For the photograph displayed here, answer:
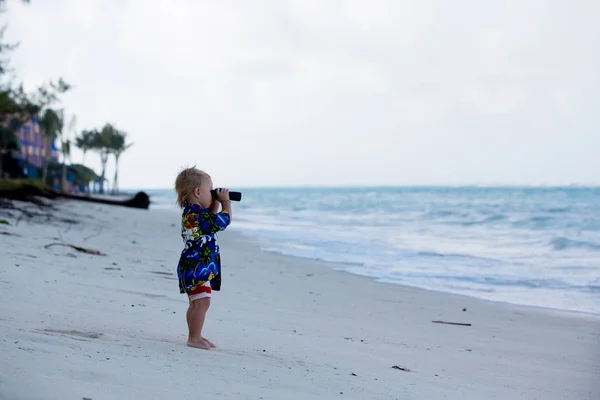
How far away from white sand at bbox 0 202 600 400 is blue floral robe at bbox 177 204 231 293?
1.35 feet

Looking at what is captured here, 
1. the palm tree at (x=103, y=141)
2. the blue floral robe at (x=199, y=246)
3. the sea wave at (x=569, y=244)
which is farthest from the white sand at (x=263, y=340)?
the palm tree at (x=103, y=141)

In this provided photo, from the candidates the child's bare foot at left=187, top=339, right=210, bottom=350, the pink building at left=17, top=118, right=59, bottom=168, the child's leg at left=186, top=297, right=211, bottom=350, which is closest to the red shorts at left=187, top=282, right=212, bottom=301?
the child's leg at left=186, top=297, right=211, bottom=350

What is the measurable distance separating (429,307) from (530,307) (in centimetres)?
141

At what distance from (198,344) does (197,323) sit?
0.46ft

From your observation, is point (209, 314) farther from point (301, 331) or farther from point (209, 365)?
point (209, 365)

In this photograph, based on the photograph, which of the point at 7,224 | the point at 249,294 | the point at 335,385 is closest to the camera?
the point at 335,385

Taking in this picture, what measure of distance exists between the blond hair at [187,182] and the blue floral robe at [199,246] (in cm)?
7

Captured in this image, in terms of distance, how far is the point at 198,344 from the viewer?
3.79 meters

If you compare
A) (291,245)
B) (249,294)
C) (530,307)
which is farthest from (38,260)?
(291,245)

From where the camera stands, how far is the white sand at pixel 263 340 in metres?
2.80

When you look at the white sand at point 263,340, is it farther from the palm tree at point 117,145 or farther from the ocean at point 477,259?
the palm tree at point 117,145

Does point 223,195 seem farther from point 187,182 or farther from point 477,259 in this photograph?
point 477,259

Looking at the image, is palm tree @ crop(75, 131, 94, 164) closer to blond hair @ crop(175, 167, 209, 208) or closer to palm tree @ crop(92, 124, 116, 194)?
palm tree @ crop(92, 124, 116, 194)

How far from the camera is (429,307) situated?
7164mm
